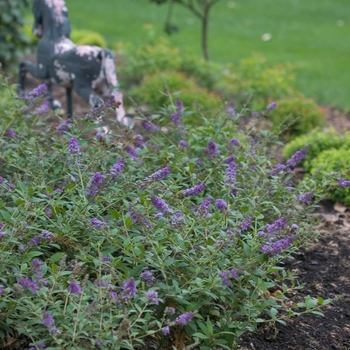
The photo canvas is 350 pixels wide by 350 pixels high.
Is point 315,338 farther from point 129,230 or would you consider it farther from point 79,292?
point 79,292

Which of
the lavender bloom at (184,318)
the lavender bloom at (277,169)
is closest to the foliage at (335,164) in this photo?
the lavender bloom at (277,169)

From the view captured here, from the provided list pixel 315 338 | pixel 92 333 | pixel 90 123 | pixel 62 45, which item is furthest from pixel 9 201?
pixel 62 45

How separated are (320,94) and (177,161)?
229 inches

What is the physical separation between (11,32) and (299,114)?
12.6 ft

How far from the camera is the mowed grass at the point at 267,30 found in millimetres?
11062

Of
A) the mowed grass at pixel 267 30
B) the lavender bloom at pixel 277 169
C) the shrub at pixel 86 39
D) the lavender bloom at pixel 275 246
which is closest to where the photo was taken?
the lavender bloom at pixel 275 246

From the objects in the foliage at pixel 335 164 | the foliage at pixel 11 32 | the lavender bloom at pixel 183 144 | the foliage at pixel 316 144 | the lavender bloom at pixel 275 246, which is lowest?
the foliage at pixel 11 32

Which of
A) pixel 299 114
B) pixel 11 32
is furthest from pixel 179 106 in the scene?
pixel 11 32

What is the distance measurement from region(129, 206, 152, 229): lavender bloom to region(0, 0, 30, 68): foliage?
5.93 metres

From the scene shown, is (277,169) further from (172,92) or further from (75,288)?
(172,92)

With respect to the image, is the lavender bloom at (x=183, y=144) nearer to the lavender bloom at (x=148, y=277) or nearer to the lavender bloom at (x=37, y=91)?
the lavender bloom at (x=37, y=91)

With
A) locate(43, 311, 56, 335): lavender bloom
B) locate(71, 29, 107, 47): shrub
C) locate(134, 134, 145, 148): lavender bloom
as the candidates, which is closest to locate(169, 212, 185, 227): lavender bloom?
locate(43, 311, 56, 335): lavender bloom

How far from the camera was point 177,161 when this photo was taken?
13.9 ft

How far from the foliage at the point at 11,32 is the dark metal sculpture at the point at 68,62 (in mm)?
2276
